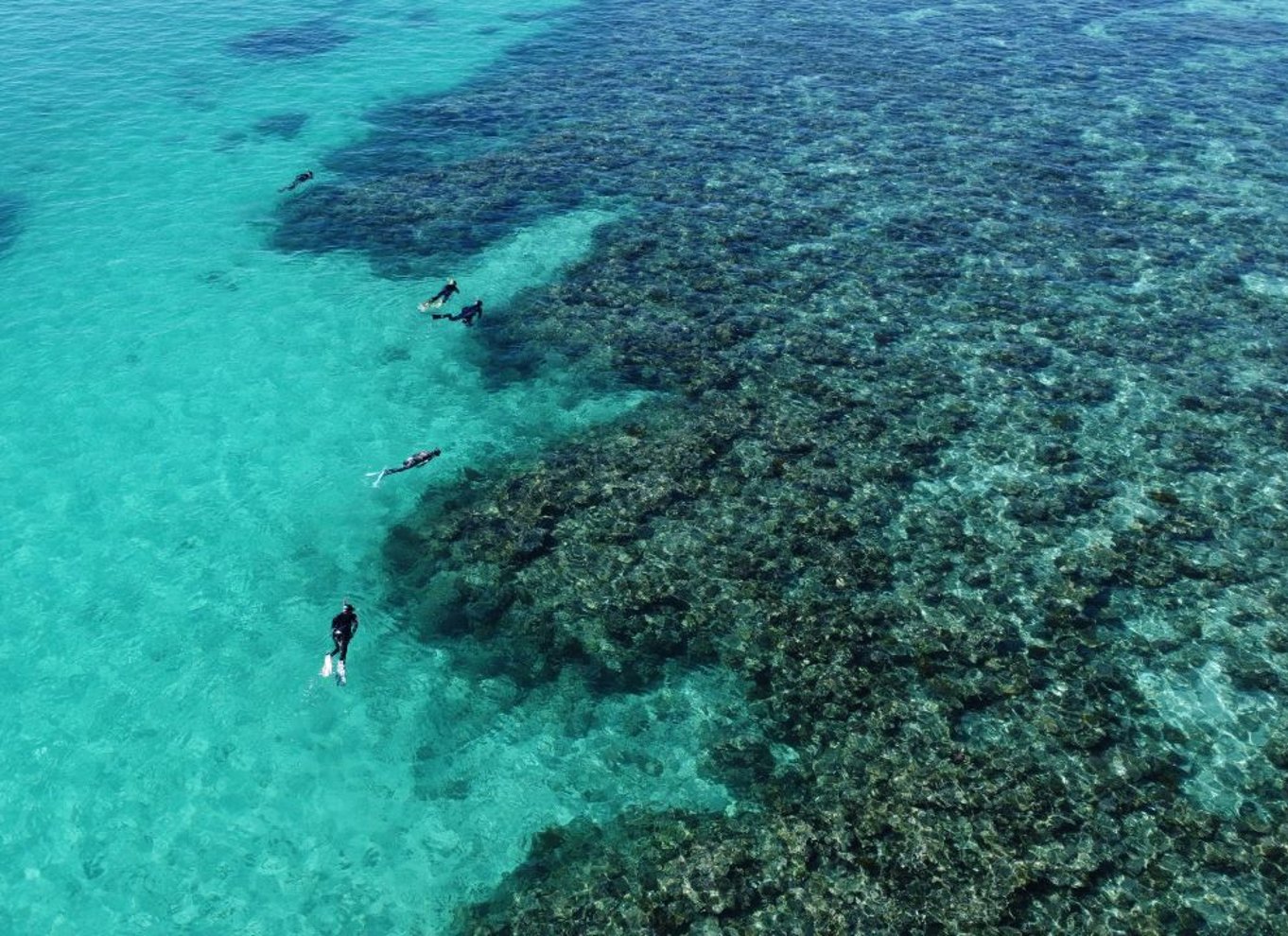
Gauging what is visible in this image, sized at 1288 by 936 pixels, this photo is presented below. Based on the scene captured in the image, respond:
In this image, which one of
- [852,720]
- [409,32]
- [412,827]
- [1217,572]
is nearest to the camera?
[412,827]

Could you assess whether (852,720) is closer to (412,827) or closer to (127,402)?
(412,827)

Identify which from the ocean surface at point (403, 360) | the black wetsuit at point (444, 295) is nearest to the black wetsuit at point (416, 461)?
the ocean surface at point (403, 360)

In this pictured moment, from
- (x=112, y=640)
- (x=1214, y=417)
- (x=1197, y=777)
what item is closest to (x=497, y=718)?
(x=112, y=640)

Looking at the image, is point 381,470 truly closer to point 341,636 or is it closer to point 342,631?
point 342,631

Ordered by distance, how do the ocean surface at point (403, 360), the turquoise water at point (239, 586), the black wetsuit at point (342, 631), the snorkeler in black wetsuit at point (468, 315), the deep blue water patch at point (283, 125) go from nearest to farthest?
the turquoise water at point (239, 586), the ocean surface at point (403, 360), the black wetsuit at point (342, 631), the snorkeler in black wetsuit at point (468, 315), the deep blue water patch at point (283, 125)

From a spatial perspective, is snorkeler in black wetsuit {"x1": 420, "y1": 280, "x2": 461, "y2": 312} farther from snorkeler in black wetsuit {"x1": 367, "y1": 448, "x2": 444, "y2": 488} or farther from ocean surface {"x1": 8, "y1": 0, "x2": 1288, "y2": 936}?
snorkeler in black wetsuit {"x1": 367, "y1": 448, "x2": 444, "y2": 488}

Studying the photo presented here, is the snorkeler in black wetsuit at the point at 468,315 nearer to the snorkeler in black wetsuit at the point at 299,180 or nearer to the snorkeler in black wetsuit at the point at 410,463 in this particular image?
the snorkeler in black wetsuit at the point at 410,463
